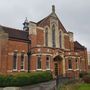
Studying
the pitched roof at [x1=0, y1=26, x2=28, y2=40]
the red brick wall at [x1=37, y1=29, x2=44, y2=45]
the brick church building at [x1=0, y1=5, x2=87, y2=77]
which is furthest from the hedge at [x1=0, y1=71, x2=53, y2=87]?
the pitched roof at [x1=0, y1=26, x2=28, y2=40]

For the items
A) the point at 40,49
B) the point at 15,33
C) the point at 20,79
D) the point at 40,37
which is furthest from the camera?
the point at 40,37

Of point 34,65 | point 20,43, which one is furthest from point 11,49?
point 34,65

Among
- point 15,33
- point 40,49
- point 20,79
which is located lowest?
point 20,79

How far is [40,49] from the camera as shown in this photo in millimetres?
39125

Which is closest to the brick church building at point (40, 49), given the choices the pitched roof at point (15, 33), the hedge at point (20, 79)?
the pitched roof at point (15, 33)

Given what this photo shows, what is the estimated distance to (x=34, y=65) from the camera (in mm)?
39250

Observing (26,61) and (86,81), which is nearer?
(86,81)

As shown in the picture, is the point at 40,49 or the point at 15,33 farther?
the point at 15,33

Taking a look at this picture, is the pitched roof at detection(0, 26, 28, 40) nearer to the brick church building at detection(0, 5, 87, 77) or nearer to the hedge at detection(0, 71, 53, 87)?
the brick church building at detection(0, 5, 87, 77)

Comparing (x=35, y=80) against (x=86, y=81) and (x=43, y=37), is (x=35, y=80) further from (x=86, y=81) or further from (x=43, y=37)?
(x=43, y=37)

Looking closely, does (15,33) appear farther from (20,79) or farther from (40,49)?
(20,79)

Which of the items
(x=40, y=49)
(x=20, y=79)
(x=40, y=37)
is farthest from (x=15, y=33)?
(x=20, y=79)

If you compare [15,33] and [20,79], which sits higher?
[15,33]

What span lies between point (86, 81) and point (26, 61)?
38.4 feet
